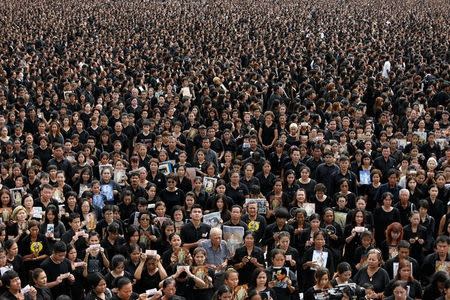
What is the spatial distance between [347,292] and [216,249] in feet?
6.75

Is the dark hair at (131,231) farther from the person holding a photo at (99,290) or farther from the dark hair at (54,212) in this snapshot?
the person holding a photo at (99,290)

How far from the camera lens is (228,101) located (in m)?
16.8

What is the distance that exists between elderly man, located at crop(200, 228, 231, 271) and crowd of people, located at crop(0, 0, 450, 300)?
0.01 meters

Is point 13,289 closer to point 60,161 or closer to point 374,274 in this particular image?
point 374,274

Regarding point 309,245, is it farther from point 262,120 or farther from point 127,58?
point 127,58

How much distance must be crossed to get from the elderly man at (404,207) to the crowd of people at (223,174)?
0.02 metres

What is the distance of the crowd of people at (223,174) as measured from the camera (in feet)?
29.8

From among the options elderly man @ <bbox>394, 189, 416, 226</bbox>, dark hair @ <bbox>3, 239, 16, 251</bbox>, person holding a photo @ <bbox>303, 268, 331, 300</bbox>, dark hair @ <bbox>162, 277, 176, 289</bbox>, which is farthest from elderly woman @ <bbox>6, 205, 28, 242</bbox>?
elderly man @ <bbox>394, 189, 416, 226</bbox>

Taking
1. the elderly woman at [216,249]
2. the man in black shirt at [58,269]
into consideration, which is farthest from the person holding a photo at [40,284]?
the elderly woman at [216,249]

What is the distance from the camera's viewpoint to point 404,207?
1114 centimetres

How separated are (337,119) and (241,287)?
23.6 feet

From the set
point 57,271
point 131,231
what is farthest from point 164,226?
point 57,271

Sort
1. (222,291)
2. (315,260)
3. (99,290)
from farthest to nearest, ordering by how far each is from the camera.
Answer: (315,260) < (99,290) < (222,291)

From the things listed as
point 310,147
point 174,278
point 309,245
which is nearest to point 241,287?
point 174,278
